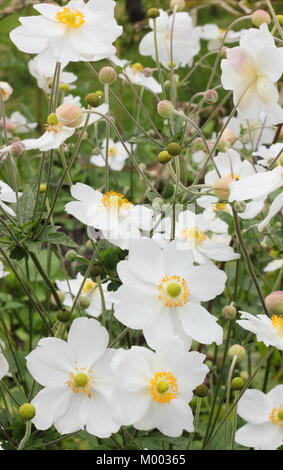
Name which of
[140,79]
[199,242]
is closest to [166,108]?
[199,242]

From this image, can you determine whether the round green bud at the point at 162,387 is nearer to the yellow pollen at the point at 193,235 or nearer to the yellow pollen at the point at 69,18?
the yellow pollen at the point at 193,235

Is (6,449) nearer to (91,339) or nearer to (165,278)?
(91,339)

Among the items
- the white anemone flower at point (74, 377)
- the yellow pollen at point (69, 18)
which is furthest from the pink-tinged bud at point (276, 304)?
the yellow pollen at point (69, 18)

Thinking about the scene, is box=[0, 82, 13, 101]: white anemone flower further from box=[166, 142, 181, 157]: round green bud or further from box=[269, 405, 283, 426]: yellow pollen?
box=[269, 405, 283, 426]: yellow pollen

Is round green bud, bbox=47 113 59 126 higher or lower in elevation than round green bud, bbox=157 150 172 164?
higher

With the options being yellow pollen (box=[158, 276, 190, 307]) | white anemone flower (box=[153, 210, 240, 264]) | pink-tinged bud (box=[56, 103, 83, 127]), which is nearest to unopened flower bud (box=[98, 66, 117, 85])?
pink-tinged bud (box=[56, 103, 83, 127])
